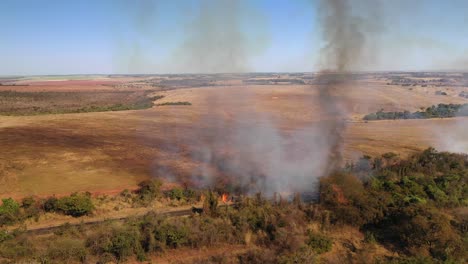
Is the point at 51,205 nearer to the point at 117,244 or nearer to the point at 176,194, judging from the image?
the point at 176,194

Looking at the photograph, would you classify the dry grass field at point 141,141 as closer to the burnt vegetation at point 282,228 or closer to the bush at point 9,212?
the bush at point 9,212

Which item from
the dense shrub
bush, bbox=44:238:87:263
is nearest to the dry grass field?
the dense shrub

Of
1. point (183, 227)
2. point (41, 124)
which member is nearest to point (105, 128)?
point (41, 124)

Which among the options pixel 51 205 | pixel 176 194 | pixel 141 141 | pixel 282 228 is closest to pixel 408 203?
pixel 282 228

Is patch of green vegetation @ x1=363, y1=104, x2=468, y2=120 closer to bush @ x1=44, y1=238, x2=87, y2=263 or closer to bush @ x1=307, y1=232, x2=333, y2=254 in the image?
bush @ x1=307, y1=232, x2=333, y2=254

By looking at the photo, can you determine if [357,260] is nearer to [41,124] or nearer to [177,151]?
[177,151]
